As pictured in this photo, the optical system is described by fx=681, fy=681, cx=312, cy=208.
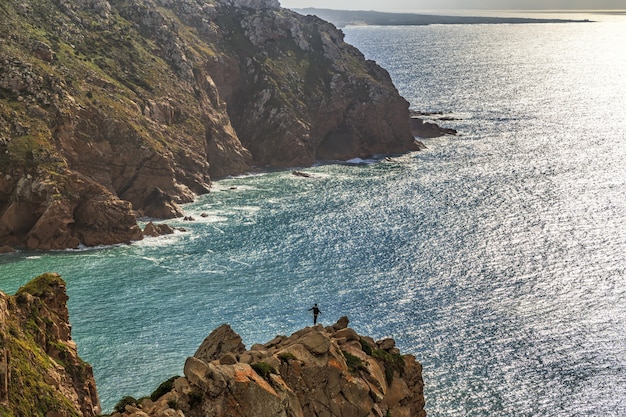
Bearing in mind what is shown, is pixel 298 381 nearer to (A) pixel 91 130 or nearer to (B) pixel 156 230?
(B) pixel 156 230

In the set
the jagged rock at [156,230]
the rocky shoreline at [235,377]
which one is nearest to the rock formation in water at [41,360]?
the rocky shoreline at [235,377]

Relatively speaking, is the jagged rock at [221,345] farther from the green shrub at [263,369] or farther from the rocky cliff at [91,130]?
the rocky cliff at [91,130]

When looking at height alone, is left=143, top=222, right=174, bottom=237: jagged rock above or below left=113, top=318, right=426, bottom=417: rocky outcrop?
below

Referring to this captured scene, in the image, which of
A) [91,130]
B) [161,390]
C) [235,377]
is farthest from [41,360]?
[91,130]

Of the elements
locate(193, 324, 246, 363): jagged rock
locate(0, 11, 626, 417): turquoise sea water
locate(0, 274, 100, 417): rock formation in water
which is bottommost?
locate(0, 11, 626, 417): turquoise sea water

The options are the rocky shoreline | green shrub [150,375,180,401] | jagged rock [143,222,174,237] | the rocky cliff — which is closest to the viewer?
the rocky shoreline

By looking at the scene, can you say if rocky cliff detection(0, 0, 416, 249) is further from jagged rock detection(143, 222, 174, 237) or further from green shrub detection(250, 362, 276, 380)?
green shrub detection(250, 362, 276, 380)

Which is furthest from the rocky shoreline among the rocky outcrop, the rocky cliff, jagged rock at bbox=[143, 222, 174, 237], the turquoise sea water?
jagged rock at bbox=[143, 222, 174, 237]
